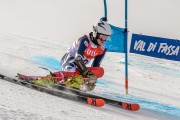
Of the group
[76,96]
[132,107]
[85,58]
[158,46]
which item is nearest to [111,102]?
[132,107]

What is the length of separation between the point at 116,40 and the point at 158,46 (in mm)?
5671

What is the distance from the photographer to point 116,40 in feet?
29.7

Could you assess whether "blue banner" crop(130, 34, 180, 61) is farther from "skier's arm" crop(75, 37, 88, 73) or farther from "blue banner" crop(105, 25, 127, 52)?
"skier's arm" crop(75, 37, 88, 73)

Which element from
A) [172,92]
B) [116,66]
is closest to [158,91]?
[172,92]

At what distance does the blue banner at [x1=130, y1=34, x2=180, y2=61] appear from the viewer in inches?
553

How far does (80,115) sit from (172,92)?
6.23 m

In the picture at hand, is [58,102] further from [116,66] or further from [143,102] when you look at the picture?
[116,66]

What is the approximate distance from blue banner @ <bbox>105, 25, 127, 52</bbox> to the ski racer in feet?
5.66

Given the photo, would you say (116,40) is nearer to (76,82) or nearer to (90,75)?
(90,75)

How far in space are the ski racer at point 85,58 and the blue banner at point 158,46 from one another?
7.33 meters

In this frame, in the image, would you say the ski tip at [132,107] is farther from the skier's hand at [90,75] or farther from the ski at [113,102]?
the skier's hand at [90,75]

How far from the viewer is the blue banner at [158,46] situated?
46.1ft

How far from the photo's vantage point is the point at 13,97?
4645 mm

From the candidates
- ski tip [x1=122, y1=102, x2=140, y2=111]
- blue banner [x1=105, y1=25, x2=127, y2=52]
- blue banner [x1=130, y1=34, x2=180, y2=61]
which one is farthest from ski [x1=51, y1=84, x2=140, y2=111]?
blue banner [x1=130, y1=34, x2=180, y2=61]
